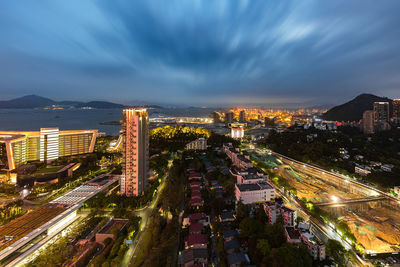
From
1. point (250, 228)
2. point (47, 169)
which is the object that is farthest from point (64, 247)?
point (47, 169)

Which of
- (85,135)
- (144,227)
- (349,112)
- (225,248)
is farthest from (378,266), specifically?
(349,112)

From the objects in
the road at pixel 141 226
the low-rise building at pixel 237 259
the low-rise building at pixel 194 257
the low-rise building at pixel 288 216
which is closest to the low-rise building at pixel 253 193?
the low-rise building at pixel 288 216

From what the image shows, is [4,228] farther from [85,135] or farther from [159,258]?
[85,135]

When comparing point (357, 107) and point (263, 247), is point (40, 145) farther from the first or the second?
point (357, 107)

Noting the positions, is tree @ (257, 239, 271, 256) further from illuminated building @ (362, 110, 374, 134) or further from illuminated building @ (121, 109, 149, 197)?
illuminated building @ (362, 110, 374, 134)

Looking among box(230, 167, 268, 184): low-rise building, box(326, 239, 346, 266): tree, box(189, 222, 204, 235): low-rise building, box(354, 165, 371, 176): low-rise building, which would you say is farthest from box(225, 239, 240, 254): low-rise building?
box(354, 165, 371, 176): low-rise building

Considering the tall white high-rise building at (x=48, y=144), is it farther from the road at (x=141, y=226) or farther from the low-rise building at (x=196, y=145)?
the low-rise building at (x=196, y=145)

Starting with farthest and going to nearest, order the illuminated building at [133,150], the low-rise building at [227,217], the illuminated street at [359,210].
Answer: the illuminated building at [133,150], the low-rise building at [227,217], the illuminated street at [359,210]
